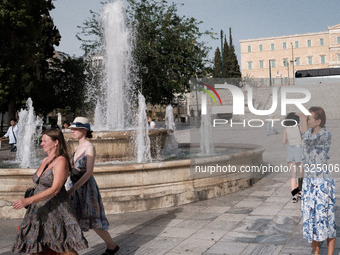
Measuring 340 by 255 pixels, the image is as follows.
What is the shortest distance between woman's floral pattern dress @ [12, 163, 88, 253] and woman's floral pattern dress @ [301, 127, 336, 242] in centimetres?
237

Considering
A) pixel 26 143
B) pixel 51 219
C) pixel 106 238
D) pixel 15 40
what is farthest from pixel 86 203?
pixel 15 40

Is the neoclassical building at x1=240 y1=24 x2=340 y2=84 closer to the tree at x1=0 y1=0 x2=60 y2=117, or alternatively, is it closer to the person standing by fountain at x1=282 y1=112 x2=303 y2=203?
the tree at x1=0 y1=0 x2=60 y2=117

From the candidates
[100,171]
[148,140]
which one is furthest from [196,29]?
[100,171]

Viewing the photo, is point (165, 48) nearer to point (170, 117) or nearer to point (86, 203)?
point (170, 117)

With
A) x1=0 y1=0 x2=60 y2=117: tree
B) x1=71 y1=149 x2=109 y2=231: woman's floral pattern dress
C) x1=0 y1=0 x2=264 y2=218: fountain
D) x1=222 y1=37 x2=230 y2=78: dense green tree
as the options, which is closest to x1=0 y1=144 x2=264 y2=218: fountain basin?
→ x1=0 y1=0 x2=264 y2=218: fountain

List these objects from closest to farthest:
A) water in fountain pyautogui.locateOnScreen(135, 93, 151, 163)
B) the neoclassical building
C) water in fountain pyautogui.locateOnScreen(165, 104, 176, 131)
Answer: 1. water in fountain pyautogui.locateOnScreen(135, 93, 151, 163)
2. water in fountain pyautogui.locateOnScreen(165, 104, 176, 131)
3. the neoclassical building

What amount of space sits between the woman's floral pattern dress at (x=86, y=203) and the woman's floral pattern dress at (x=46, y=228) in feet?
2.26

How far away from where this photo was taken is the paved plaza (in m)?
4.77

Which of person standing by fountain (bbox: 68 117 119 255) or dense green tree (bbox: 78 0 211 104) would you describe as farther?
dense green tree (bbox: 78 0 211 104)

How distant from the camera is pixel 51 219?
11.4ft

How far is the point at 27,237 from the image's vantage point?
3.46 m

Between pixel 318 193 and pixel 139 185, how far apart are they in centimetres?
339

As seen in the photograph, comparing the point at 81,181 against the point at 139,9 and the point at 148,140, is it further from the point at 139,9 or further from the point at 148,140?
the point at 139,9

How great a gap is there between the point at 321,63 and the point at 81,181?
277 ft
